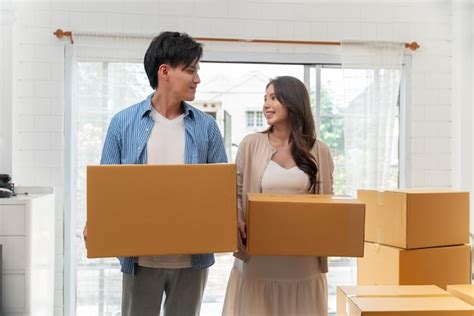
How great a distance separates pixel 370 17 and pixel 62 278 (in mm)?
2705

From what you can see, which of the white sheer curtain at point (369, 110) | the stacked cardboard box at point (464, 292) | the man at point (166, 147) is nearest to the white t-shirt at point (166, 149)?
the man at point (166, 147)

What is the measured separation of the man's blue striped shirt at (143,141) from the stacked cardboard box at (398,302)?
1.59 ft

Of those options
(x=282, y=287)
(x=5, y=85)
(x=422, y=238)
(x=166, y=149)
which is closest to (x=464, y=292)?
(x=422, y=238)

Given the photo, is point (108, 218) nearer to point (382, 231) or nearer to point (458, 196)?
point (382, 231)

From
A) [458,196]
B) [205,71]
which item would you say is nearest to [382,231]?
[458,196]

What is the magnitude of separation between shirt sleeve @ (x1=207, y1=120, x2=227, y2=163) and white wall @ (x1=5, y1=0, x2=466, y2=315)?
5.84ft

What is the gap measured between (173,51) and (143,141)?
1.01 ft

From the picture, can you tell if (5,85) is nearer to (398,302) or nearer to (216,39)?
(216,39)

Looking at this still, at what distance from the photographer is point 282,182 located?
184 centimetres

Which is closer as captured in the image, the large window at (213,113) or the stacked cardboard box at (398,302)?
the stacked cardboard box at (398,302)

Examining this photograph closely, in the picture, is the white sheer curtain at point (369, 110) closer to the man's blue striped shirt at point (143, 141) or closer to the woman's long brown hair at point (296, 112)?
the woman's long brown hair at point (296, 112)

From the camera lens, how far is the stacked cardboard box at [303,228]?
161 cm

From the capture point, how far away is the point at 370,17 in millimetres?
3465

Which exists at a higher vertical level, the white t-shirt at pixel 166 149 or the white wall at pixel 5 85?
the white wall at pixel 5 85
